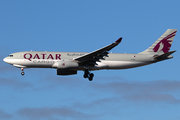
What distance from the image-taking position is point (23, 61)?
55.7 meters

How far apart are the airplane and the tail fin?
0.98 meters

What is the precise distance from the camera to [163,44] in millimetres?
61938

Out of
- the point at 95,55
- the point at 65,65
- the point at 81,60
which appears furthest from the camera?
the point at 81,60

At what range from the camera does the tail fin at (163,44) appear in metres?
61.3

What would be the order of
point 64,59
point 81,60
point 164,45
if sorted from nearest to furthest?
point 81,60 < point 64,59 < point 164,45

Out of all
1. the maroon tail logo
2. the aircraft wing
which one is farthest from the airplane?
the maroon tail logo

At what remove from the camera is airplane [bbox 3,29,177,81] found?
179 ft

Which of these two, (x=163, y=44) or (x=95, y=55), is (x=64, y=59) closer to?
(x=95, y=55)

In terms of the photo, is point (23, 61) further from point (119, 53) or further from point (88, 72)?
point (119, 53)

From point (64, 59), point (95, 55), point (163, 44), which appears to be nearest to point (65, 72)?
point (64, 59)

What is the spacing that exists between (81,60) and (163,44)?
48.6ft

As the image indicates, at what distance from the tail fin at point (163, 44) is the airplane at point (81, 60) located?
0.98 m

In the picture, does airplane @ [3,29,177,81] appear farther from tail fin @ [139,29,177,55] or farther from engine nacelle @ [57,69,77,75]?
tail fin @ [139,29,177,55]

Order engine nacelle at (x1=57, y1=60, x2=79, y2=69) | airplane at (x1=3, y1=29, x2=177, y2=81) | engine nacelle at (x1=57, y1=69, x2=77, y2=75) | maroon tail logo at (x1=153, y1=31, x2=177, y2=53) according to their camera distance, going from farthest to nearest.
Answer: maroon tail logo at (x1=153, y1=31, x2=177, y2=53)
engine nacelle at (x1=57, y1=69, x2=77, y2=75)
airplane at (x1=3, y1=29, x2=177, y2=81)
engine nacelle at (x1=57, y1=60, x2=79, y2=69)
